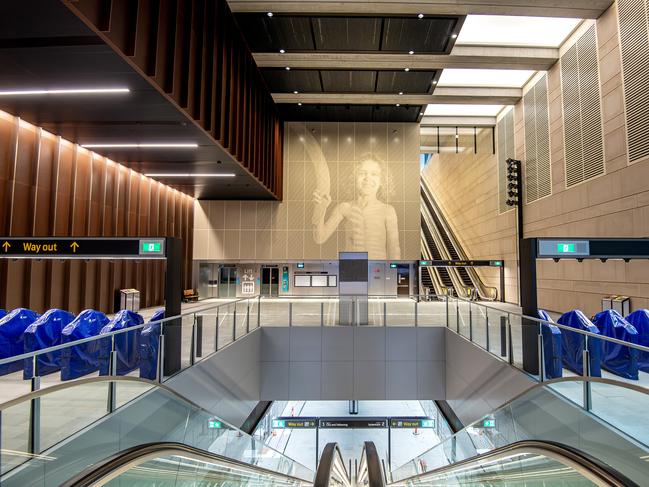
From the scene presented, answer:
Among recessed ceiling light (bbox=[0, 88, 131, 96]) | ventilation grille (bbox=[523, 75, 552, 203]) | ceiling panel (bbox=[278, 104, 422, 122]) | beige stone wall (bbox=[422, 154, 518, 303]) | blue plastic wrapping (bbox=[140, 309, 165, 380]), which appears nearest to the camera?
blue plastic wrapping (bbox=[140, 309, 165, 380])

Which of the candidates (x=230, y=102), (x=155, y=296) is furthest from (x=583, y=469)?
(x=155, y=296)

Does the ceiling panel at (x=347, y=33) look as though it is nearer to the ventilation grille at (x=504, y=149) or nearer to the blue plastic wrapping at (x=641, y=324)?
the ventilation grille at (x=504, y=149)

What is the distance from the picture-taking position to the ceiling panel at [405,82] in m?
15.1

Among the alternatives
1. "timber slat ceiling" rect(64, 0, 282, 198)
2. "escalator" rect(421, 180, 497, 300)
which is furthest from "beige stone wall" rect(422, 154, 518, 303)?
"timber slat ceiling" rect(64, 0, 282, 198)

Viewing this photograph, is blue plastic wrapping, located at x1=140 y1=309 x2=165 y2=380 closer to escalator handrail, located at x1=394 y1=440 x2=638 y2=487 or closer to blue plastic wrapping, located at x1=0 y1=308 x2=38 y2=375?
blue plastic wrapping, located at x1=0 y1=308 x2=38 y2=375

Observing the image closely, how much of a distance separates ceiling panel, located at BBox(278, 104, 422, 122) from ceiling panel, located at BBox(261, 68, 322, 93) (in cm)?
163

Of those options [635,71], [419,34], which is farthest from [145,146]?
Answer: [635,71]

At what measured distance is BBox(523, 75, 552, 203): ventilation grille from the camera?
15.6 metres

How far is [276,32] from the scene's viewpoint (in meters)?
12.3

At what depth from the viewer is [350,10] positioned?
36.9 ft

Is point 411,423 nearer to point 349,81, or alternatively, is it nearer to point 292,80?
point 349,81

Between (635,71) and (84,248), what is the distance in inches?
549

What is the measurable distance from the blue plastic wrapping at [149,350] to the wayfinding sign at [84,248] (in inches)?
54.1

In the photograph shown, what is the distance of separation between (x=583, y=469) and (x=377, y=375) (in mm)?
8808
